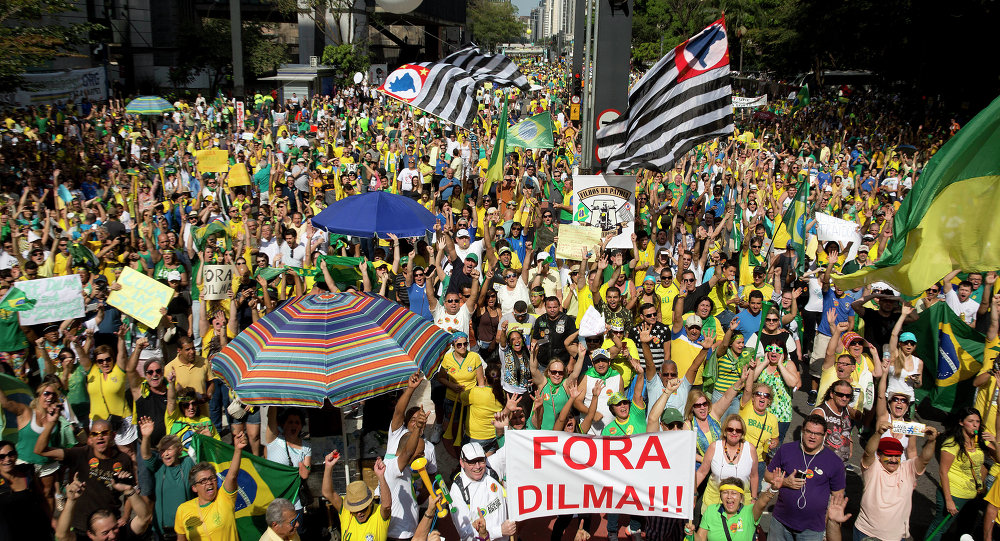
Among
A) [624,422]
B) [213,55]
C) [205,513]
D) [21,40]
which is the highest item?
[213,55]

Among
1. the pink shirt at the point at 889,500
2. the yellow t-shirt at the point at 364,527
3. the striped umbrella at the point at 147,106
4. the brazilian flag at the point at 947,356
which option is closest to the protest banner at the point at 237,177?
the striped umbrella at the point at 147,106

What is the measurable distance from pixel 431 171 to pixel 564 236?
7534mm

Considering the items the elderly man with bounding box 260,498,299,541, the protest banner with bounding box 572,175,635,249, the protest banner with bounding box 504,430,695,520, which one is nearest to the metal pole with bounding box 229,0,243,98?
the protest banner with bounding box 572,175,635,249

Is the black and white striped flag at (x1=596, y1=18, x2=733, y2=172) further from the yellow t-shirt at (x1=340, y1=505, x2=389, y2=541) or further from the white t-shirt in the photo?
the yellow t-shirt at (x1=340, y1=505, x2=389, y2=541)

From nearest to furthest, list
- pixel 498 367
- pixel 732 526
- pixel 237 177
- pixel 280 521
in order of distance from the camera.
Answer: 1. pixel 280 521
2. pixel 732 526
3. pixel 498 367
4. pixel 237 177

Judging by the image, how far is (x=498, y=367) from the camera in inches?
262

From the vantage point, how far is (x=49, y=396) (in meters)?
5.63

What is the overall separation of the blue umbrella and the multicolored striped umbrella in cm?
297

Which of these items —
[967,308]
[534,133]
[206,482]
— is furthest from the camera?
[534,133]

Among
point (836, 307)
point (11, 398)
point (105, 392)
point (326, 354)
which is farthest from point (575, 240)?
point (11, 398)

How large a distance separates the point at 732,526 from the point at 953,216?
7.37 ft

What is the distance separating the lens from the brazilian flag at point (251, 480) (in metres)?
5.16

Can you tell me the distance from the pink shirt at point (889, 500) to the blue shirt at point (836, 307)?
3417 mm

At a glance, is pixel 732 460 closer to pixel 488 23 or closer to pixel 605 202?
pixel 605 202
